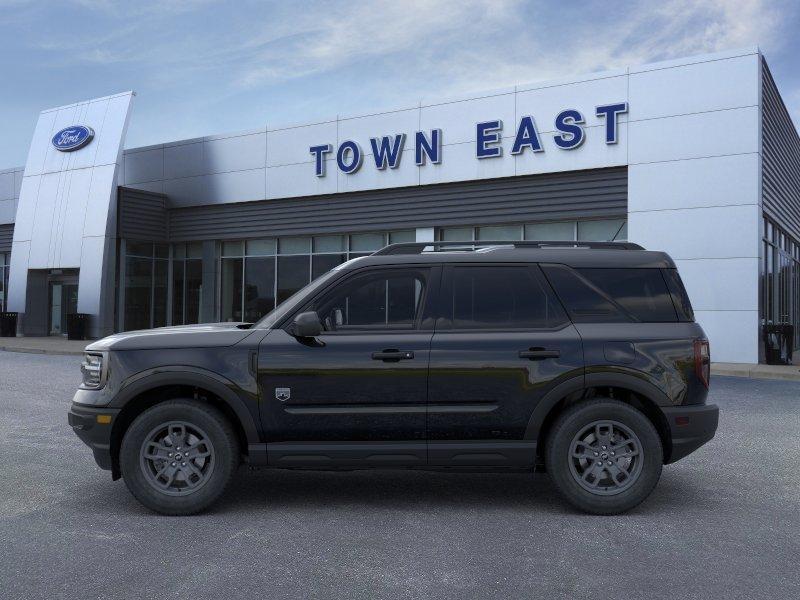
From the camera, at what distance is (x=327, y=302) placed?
553 centimetres

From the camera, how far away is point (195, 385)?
5.35 m

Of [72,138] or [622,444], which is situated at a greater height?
[72,138]

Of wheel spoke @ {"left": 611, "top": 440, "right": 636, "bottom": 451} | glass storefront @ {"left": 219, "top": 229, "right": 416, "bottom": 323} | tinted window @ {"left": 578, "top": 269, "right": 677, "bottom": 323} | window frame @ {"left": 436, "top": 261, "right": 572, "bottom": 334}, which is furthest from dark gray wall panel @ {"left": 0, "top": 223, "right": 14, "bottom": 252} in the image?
wheel spoke @ {"left": 611, "top": 440, "right": 636, "bottom": 451}

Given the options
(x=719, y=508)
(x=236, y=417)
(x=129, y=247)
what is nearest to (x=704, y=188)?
(x=719, y=508)

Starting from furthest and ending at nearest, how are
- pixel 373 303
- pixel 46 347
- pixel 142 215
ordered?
pixel 142 215 < pixel 46 347 < pixel 373 303

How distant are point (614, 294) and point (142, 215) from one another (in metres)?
23.3

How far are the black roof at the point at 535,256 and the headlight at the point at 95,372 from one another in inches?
75.2

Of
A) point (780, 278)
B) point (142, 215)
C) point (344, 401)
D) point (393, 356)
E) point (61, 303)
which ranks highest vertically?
point (142, 215)

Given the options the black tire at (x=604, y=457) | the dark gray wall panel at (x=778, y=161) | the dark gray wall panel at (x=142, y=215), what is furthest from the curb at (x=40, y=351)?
the black tire at (x=604, y=457)

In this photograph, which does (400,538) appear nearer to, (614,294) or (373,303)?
(373,303)

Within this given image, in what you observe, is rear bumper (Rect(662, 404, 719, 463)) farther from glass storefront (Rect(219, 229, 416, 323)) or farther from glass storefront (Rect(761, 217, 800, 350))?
glass storefront (Rect(219, 229, 416, 323))

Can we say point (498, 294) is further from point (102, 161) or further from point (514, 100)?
point (102, 161)

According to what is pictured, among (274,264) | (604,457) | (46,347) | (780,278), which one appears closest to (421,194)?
(274,264)

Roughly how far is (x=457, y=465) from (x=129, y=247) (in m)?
23.4
